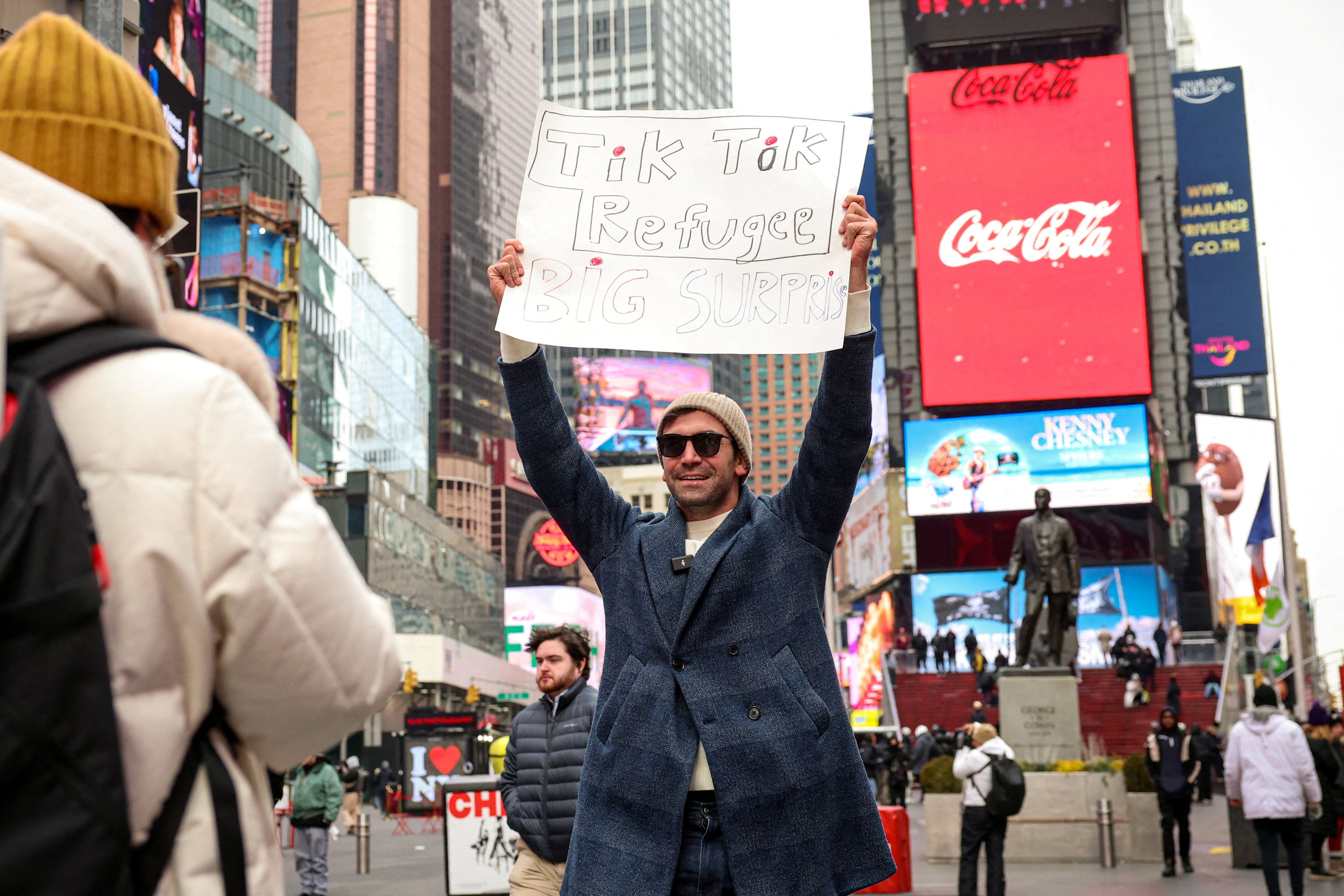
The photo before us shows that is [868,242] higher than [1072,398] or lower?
lower

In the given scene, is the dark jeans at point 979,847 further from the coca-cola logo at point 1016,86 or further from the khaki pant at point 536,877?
the coca-cola logo at point 1016,86

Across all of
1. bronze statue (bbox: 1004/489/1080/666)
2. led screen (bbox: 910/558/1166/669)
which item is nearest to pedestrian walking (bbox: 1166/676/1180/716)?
bronze statue (bbox: 1004/489/1080/666)

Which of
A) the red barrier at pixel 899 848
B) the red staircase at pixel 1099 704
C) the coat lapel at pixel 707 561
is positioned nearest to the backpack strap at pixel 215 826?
the coat lapel at pixel 707 561

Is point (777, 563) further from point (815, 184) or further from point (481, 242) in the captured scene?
point (481, 242)

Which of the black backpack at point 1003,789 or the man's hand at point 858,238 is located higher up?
the man's hand at point 858,238

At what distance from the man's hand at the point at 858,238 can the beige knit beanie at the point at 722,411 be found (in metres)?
0.48

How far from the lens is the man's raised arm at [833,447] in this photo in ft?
12.7

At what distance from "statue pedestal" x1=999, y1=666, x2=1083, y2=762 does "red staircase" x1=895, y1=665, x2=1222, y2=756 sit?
1787 centimetres

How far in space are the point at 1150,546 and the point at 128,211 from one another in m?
64.6

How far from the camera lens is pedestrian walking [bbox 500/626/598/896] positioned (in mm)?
7500

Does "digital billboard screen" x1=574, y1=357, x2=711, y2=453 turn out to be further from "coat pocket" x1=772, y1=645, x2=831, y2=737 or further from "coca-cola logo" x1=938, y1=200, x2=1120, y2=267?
"coat pocket" x1=772, y1=645, x2=831, y2=737

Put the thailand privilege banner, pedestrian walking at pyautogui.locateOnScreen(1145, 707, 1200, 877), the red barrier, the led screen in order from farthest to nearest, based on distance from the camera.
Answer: the thailand privilege banner, the led screen, pedestrian walking at pyautogui.locateOnScreen(1145, 707, 1200, 877), the red barrier

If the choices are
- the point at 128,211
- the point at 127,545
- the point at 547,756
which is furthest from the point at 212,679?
the point at 547,756

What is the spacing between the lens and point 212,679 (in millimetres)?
1932
